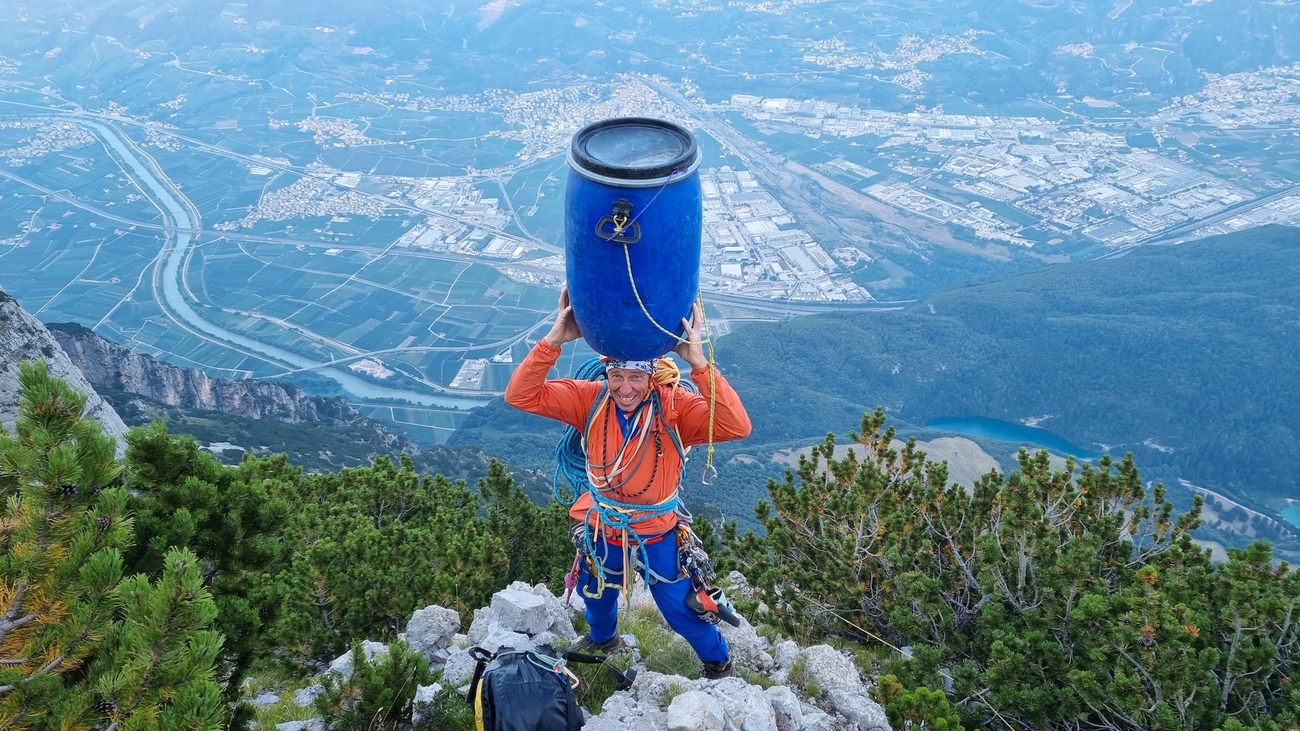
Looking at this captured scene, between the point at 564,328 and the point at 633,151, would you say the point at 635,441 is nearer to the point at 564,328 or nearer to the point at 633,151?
the point at 564,328

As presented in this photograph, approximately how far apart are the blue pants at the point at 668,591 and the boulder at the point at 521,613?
683 millimetres

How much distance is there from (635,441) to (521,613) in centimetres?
196

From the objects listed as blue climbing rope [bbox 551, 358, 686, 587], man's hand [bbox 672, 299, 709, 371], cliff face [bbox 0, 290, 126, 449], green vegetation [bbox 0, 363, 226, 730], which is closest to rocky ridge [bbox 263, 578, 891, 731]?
blue climbing rope [bbox 551, 358, 686, 587]

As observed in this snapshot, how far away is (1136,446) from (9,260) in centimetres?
12273

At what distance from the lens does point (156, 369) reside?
48500 millimetres

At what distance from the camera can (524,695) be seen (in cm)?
424

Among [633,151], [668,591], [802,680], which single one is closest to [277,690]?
[668,591]

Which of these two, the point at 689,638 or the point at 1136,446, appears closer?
the point at 689,638

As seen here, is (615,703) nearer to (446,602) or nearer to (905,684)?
(905,684)

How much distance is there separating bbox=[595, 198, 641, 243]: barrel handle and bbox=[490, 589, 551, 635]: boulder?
3248mm

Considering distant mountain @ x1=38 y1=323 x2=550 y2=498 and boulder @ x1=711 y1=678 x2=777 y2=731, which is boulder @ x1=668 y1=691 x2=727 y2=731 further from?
distant mountain @ x1=38 y1=323 x2=550 y2=498

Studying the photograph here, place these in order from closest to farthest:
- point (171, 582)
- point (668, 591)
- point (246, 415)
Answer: point (171, 582) → point (668, 591) → point (246, 415)

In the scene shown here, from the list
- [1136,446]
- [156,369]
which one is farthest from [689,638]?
[1136,446]

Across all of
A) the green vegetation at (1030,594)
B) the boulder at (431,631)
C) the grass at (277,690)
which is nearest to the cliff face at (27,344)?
the grass at (277,690)
